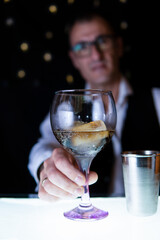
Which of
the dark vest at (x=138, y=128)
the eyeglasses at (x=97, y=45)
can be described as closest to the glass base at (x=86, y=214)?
the dark vest at (x=138, y=128)

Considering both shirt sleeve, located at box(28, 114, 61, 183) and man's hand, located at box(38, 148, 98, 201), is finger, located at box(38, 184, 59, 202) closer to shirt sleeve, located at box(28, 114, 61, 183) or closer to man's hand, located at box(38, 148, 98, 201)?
man's hand, located at box(38, 148, 98, 201)

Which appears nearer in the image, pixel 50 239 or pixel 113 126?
pixel 50 239

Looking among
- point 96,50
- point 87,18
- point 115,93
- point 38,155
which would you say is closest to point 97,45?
point 96,50

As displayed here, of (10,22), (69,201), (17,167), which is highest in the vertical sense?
(10,22)

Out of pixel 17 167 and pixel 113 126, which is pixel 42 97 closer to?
pixel 17 167

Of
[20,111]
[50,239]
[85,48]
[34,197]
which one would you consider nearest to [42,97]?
[20,111]

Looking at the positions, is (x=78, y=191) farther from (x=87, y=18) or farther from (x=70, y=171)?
(x=87, y=18)

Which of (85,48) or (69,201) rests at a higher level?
(85,48)
